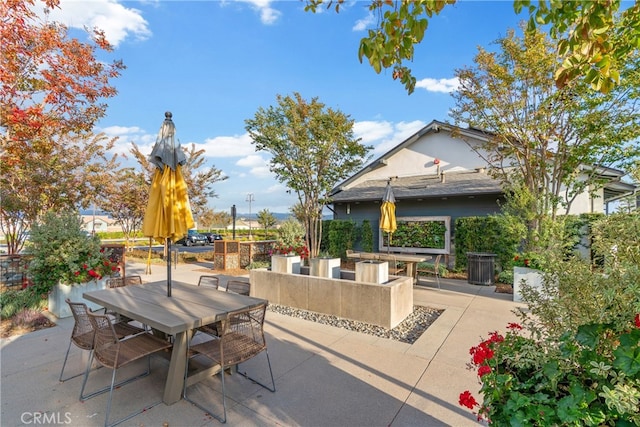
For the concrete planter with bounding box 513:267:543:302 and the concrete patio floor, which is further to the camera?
the concrete planter with bounding box 513:267:543:302

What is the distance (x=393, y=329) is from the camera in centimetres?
535

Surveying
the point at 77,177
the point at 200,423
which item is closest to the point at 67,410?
the point at 200,423

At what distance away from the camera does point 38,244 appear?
5.82 metres

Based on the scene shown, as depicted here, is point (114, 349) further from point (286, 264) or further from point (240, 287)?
point (286, 264)

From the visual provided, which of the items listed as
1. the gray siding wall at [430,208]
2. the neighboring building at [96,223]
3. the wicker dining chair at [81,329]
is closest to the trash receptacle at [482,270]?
the gray siding wall at [430,208]

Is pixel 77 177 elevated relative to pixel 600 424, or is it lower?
elevated

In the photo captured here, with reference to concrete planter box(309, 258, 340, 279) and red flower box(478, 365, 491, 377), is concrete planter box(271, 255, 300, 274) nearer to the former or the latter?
concrete planter box(309, 258, 340, 279)

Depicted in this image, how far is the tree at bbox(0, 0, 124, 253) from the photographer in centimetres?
534

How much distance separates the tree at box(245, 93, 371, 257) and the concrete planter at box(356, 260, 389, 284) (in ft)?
23.2

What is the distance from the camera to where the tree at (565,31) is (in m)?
1.62

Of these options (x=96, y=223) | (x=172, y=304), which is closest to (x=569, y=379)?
(x=172, y=304)

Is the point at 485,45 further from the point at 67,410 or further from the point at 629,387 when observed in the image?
the point at 67,410

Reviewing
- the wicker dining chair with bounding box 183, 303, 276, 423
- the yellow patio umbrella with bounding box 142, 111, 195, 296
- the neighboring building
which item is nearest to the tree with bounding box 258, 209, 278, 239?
the neighboring building

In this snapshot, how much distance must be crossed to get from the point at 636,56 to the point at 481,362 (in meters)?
9.61
